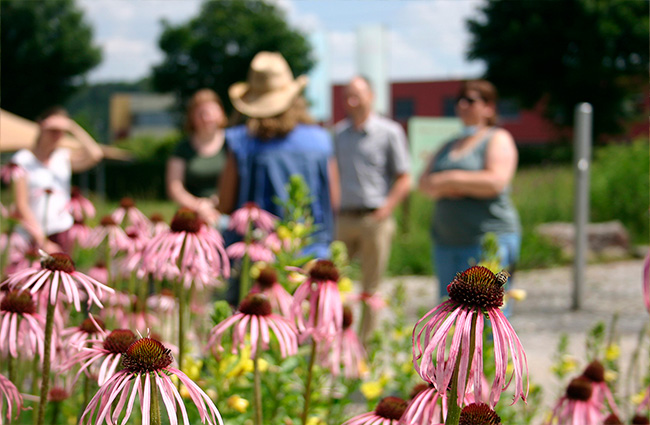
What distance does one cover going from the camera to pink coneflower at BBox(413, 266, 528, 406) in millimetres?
662

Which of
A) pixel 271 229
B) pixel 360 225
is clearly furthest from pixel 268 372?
pixel 360 225

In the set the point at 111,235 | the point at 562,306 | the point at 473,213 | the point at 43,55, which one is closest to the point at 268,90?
the point at 473,213

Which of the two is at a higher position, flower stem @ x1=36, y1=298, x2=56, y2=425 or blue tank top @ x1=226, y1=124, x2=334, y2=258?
blue tank top @ x1=226, y1=124, x2=334, y2=258

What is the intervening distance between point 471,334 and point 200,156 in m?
2.85

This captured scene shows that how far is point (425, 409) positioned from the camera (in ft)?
2.70

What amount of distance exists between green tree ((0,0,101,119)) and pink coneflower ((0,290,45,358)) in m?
25.6

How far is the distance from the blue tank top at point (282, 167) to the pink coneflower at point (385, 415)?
5.25ft

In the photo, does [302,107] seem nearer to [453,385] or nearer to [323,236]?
[323,236]

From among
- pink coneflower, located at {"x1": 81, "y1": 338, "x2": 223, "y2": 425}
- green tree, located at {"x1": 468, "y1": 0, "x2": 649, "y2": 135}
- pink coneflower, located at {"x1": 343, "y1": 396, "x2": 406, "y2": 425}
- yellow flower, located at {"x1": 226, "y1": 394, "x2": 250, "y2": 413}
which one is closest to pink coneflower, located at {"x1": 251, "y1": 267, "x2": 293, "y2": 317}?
yellow flower, located at {"x1": 226, "y1": 394, "x2": 250, "y2": 413}

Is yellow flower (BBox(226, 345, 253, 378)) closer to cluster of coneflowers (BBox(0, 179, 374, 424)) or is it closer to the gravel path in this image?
cluster of coneflowers (BBox(0, 179, 374, 424))

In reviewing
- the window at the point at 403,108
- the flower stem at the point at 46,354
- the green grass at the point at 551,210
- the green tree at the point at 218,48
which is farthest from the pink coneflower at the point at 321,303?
the window at the point at 403,108

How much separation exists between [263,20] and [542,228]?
98.4 feet

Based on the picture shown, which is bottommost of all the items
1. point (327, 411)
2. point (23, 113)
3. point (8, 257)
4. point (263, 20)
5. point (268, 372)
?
point (327, 411)

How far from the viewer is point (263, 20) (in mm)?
36688
